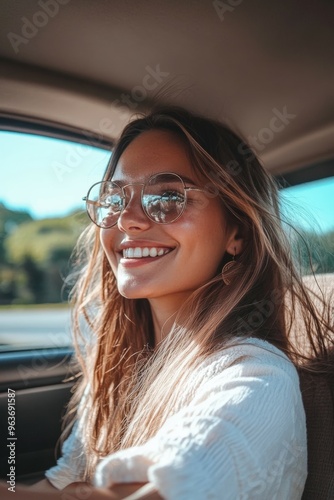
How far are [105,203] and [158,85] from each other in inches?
22.4

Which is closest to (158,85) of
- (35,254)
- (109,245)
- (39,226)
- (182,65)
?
(182,65)

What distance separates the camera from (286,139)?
2221 millimetres

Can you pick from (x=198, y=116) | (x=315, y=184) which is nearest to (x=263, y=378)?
(x=198, y=116)

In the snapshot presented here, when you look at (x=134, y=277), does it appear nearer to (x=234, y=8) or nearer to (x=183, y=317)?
(x=183, y=317)

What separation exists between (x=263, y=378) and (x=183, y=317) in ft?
1.73

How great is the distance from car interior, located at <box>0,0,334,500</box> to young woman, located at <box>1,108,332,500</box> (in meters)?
0.21

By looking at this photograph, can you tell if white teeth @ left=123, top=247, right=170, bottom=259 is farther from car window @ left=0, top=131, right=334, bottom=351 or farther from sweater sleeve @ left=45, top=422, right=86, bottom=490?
sweater sleeve @ left=45, top=422, right=86, bottom=490

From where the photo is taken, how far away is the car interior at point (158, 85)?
168 centimetres

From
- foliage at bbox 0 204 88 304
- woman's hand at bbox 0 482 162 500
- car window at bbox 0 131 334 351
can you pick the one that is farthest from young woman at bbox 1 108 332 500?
foliage at bbox 0 204 88 304

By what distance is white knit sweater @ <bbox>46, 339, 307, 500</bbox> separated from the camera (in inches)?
34.7

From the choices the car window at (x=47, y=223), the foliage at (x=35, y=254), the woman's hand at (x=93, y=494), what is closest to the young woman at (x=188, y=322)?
the woman's hand at (x=93, y=494)

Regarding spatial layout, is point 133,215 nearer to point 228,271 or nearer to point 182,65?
point 228,271

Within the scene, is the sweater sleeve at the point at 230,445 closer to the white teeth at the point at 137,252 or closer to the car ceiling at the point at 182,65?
the white teeth at the point at 137,252

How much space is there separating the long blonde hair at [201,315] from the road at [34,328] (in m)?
0.49
